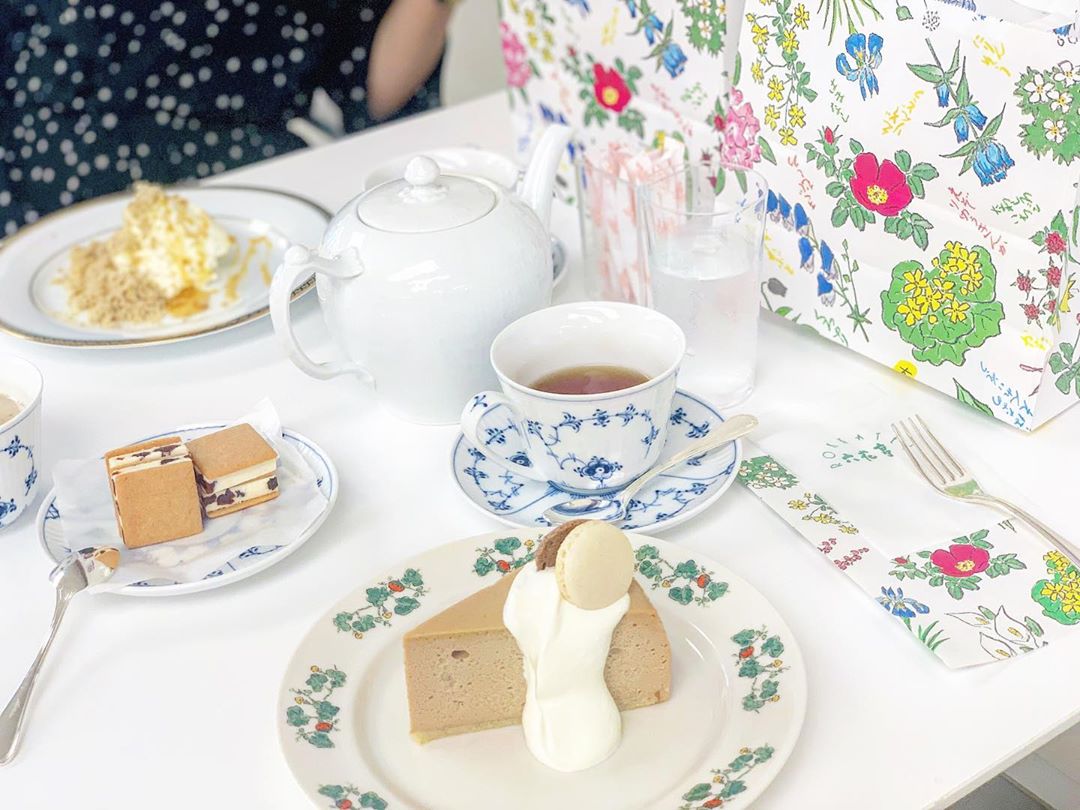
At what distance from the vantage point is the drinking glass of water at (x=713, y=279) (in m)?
0.86

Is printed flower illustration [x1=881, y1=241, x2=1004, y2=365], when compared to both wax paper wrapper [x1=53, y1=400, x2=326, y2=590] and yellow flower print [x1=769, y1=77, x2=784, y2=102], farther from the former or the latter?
wax paper wrapper [x1=53, y1=400, x2=326, y2=590]

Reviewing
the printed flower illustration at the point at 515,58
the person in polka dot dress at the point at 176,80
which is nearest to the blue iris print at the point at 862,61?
the printed flower illustration at the point at 515,58

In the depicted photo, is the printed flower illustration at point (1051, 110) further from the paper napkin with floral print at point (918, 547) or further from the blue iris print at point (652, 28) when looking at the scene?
the blue iris print at point (652, 28)

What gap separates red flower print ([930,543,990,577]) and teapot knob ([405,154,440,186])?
43 cm

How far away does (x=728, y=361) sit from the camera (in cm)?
88

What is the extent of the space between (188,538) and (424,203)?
29cm

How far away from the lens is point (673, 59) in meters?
0.94

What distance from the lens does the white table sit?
1.94ft

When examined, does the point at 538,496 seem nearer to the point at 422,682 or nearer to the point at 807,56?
the point at 422,682

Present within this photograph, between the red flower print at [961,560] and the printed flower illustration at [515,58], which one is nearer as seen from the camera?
the red flower print at [961,560]

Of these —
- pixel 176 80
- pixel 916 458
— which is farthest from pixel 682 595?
pixel 176 80

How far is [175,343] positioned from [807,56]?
1.86 feet

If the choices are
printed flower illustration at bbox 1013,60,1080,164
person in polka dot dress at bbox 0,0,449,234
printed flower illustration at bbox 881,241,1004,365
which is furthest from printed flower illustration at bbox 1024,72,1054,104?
person in polka dot dress at bbox 0,0,449,234

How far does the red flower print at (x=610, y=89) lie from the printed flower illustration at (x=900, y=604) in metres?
0.53
